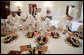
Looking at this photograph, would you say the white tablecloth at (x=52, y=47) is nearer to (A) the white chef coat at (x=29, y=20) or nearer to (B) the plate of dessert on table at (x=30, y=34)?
(B) the plate of dessert on table at (x=30, y=34)

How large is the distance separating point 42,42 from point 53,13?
1.14 m

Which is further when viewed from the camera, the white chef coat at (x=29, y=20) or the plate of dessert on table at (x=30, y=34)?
the plate of dessert on table at (x=30, y=34)

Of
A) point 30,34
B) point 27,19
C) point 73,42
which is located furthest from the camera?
point 30,34

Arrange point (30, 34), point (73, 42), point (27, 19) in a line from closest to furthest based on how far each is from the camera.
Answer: point (27, 19), point (73, 42), point (30, 34)

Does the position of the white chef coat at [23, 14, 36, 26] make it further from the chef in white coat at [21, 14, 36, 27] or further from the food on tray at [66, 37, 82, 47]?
the food on tray at [66, 37, 82, 47]

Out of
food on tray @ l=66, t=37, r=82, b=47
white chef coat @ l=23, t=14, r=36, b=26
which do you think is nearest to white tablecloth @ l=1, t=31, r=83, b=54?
food on tray @ l=66, t=37, r=82, b=47

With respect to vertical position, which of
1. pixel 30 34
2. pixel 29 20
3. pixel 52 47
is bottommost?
pixel 52 47

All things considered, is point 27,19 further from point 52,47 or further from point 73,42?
point 73,42

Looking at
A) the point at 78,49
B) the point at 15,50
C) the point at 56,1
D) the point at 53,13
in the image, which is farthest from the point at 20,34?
the point at 56,1

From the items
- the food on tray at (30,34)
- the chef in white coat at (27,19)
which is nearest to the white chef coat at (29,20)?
the chef in white coat at (27,19)

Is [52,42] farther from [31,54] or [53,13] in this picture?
[53,13]

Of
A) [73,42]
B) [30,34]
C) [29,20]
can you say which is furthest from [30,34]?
[73,42]

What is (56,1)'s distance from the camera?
1872 mm

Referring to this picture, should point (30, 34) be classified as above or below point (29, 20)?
below
